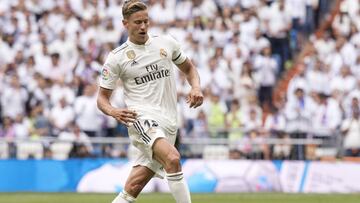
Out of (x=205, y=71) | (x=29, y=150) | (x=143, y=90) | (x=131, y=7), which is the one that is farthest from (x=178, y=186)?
(x=205, y=71)

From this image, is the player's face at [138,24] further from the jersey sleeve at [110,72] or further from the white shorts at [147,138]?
the white shorts at [147,138]

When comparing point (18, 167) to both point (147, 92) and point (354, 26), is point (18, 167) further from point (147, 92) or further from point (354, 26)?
point (147, 92)

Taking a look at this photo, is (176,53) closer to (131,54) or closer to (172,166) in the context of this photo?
(131,54)

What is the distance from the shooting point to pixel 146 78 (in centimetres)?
Result: 1177

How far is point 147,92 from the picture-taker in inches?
463

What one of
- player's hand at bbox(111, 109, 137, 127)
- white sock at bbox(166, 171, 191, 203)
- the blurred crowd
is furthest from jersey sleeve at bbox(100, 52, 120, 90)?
the blurred crowd

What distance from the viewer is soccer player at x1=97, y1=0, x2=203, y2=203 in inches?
457

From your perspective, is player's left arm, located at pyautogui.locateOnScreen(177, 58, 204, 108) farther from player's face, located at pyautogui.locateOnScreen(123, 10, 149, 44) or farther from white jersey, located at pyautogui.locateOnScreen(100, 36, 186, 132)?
player's face, located at pyautogui.locateOnScreen(123, 10, 149, 44)

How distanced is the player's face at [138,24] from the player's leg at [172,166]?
3.96 feet

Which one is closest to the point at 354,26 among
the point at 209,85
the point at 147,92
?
the point at 209,85

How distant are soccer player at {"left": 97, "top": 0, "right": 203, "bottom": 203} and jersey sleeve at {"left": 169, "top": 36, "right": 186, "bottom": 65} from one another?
45 mm

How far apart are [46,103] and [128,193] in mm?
12826

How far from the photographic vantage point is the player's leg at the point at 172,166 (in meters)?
11.2

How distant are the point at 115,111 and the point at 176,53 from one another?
1.15 meters
